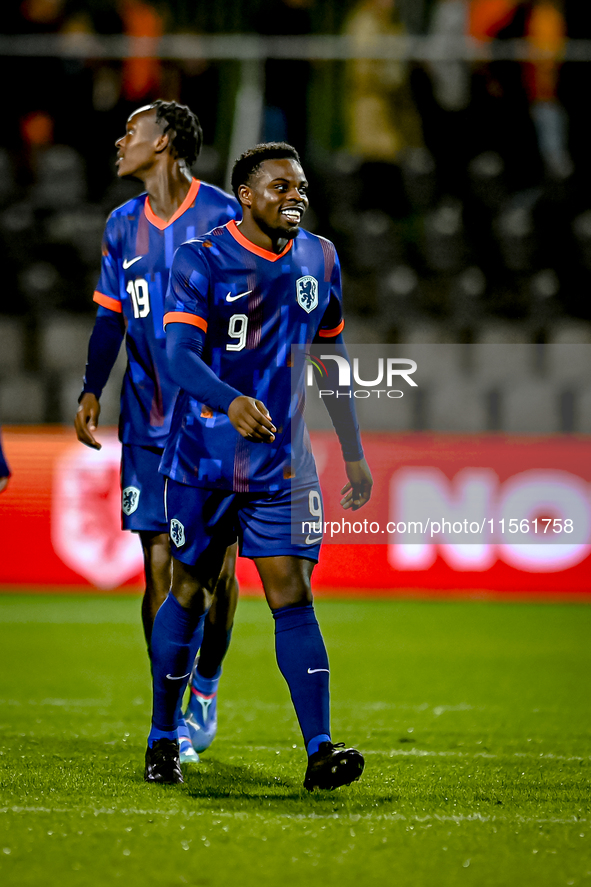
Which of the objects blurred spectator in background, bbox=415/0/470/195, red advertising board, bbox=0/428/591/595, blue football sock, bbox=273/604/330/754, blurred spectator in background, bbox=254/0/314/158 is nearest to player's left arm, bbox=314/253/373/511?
blue football sock, bbox=273/604/330/754

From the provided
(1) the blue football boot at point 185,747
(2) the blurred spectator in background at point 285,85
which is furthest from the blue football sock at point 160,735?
(2) the blurred spectator in background at point 285,85

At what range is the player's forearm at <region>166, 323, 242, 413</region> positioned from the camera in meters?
3.03

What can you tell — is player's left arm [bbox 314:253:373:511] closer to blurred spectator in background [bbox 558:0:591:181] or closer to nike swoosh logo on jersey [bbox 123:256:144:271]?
nike swoosh logo on jersey [bbox 123:256:144:271]

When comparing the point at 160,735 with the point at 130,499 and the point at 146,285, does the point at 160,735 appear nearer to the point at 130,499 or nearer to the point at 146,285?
the point at 130,499

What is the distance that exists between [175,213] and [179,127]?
33 centimetres

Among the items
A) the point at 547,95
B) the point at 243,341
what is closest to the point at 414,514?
the point at 547,95

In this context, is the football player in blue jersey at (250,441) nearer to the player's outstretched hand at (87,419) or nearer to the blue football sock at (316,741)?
the blue football sock at (316,741)

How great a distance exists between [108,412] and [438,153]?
371 centimetres

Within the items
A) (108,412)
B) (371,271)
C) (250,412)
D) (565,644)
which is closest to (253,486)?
(250,412)

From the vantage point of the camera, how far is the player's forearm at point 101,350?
3.96 meters

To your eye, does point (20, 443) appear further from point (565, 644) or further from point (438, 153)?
point (438, 153)

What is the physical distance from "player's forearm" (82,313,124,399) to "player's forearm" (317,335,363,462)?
867 mm

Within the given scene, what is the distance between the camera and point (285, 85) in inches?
359

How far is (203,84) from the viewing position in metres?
9.38
